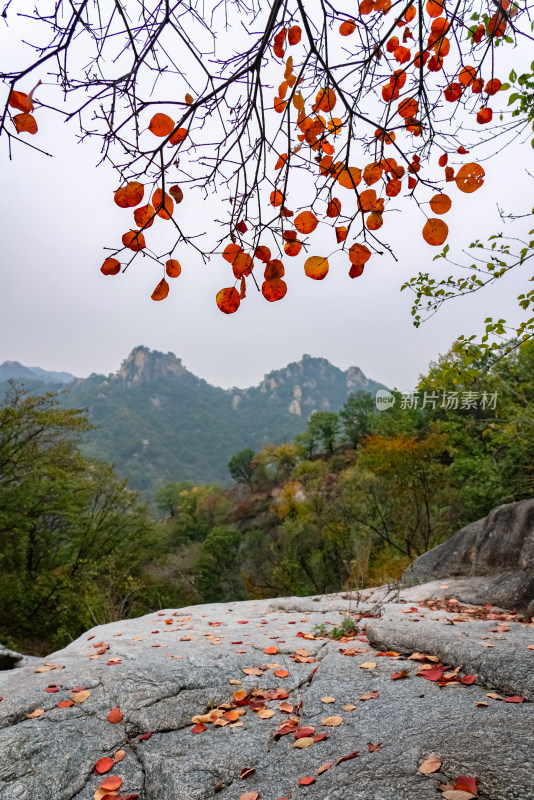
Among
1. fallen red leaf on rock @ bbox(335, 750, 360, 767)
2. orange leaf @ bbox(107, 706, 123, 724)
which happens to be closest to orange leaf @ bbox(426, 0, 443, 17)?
fallen red leaf on rock @ bbox(335, 750, 360, 767)

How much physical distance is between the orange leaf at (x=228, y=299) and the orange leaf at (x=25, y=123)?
77 cm

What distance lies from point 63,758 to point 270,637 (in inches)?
107

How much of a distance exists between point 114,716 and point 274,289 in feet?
10.1

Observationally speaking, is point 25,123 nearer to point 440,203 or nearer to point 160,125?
point 160,125

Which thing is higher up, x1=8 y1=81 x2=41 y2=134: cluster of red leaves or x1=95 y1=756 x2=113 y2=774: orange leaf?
x1=8 y1=81 x2=41 y2=134: cluster of red leaves

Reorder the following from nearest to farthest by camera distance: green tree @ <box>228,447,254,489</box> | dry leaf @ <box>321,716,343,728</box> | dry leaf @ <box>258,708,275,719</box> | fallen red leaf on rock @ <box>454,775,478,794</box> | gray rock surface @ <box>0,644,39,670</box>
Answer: fallen red leaf on rock @ <box>454,775,478,794</box> → dry leaf @ <box>321,716,343,728</box> → dry leaf @ <box>258,708,275,719</box> → gray rock surface @ <box>0,644,39,670</box> → green tree @ <box>228,447,254,489</box>

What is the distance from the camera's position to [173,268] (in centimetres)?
164

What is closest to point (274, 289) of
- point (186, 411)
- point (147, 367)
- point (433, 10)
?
point (433, 10)

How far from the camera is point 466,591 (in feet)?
23.9

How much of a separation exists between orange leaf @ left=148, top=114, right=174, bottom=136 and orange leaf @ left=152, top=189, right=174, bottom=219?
0.18 m

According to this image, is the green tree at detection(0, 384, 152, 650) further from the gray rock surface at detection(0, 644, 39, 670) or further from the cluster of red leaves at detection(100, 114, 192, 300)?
the cluster of red leaves at detection(100, 114, 192, 300)

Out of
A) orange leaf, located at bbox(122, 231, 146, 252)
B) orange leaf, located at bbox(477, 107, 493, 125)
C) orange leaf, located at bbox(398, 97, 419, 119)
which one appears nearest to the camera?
orange leaf, located at bbox(122, 231, 146, 252)

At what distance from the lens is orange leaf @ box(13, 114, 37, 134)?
147 centimetres

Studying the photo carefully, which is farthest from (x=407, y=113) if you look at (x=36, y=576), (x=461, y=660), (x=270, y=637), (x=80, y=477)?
(x=36, y=576)
